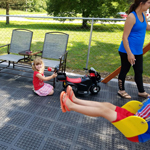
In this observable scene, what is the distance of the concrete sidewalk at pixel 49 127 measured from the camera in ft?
6.75

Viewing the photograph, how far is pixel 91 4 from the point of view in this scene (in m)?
13.0

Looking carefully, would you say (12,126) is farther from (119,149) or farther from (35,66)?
(119,149)

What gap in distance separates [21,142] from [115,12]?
12.8m

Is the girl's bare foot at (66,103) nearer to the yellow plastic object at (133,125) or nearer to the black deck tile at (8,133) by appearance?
the yellow plastic object at (133,125)

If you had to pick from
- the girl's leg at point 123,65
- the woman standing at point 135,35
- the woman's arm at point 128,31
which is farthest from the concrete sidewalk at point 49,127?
the woman's arm at point 128,31

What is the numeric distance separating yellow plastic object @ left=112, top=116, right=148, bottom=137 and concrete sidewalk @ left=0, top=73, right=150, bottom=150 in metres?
0.53

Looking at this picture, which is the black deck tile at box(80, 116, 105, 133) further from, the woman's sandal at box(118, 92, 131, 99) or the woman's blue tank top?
the woman's blue tank top

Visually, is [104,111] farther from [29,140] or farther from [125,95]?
[125,95]

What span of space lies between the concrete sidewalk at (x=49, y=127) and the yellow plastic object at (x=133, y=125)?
53 centimetres

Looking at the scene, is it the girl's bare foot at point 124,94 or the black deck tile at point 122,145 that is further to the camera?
the girl's bare foot at point 124,94

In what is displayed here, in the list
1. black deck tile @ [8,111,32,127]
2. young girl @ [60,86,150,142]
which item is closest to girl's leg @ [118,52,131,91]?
young girl @ [60,86,150,142]

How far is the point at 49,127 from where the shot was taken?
7.75 ft

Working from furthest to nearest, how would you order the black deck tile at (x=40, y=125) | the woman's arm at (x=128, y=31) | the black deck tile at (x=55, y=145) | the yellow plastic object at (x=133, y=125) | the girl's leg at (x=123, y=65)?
the girl's leg at (x=123, y=65) → the woman's arm at (x=128, y=31) → the black deck tile at (x=40, y=125) → the black deck tile at (x=55, y=145) → the yellow plastic object at (x=133, y=125)

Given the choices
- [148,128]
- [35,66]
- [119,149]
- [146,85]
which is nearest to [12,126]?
[35,66]
